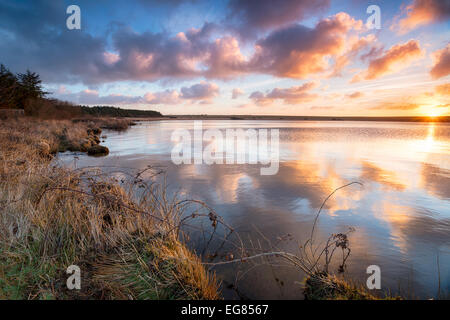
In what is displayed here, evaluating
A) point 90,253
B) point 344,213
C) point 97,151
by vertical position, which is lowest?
point 344,213

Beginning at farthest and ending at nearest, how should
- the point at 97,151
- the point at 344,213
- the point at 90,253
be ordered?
the point at 97,151 < the point at 344,213 < the point at 90,253

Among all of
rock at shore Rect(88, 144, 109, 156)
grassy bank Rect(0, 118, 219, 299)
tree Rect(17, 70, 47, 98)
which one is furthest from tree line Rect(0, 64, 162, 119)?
grassy bank Rect(0, 118, 219, 299)

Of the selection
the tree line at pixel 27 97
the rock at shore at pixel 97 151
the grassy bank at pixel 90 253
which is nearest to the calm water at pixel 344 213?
the grassy bank at pixel 90 253

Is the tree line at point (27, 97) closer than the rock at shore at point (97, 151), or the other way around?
the rock at shore at point (97, 151)

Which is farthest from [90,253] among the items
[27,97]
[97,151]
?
[27,97]

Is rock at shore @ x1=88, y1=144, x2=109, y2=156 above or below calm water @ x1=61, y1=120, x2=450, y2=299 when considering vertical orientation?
above

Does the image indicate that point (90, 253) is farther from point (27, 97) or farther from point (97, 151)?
point (27, 97)

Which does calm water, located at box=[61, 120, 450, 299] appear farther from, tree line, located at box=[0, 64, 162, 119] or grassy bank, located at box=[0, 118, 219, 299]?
tree line, located at box=[0, 64, 162, 119]

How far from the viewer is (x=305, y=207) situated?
619cm

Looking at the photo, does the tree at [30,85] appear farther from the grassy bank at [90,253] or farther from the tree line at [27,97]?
the grassy bank at [90,253]

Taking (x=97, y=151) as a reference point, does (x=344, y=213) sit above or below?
below
